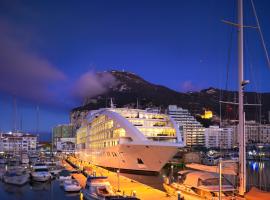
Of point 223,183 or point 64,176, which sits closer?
point 223,183

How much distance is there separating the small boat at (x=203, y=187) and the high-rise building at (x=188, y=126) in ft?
391

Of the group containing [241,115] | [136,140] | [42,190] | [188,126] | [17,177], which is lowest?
[42,190]

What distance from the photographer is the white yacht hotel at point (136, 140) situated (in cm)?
4028

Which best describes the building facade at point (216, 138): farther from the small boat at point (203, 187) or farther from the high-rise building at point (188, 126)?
the small boat at point (203, 187)

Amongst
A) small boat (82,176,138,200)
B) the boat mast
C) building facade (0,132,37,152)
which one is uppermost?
the boat mast

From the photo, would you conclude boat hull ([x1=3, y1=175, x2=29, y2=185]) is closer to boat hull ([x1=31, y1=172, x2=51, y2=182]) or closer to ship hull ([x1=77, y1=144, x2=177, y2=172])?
boat hull ([x1=31, y1=172, x2=51, y2=182])

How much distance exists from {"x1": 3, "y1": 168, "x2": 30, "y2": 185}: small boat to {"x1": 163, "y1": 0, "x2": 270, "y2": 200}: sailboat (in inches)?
743

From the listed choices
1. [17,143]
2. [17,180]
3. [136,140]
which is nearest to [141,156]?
[136,140]

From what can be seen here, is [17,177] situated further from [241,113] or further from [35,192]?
[241,113]

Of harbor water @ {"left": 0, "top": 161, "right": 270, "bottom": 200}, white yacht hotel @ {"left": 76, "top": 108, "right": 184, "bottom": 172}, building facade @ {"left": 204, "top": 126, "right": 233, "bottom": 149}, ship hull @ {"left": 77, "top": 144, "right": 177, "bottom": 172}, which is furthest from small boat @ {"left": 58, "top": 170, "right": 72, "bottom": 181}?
building facade @ {"left": 204, "top": 126, "right": 233, "bottom": 149}

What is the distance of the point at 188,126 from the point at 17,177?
114 meters

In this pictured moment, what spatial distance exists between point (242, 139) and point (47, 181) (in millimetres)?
27805

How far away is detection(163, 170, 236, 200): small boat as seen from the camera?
20078 mm

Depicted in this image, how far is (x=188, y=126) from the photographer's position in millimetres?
147500
